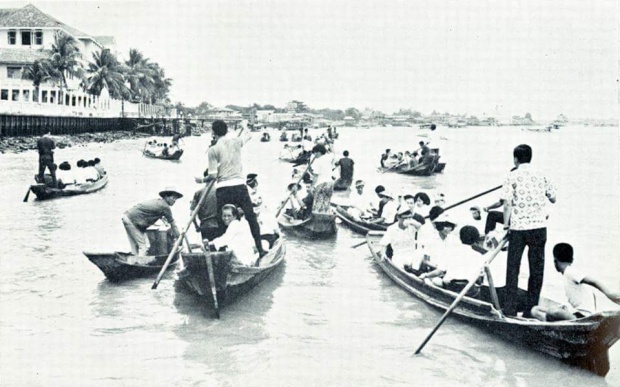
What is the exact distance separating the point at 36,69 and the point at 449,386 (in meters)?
46.6

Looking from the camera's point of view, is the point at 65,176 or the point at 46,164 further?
the point at 65,176

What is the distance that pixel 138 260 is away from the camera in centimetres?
888

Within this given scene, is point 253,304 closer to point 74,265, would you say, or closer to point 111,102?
point 74,265

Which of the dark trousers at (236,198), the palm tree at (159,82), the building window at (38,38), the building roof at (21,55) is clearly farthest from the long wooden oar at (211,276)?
the palm tree at (159,82)

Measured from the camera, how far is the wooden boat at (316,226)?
12367 millimetres

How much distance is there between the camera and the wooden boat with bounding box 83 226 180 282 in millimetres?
8648

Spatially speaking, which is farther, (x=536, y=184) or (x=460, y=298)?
(x=460, y=298)

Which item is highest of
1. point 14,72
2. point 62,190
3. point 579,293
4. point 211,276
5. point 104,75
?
point 104,75

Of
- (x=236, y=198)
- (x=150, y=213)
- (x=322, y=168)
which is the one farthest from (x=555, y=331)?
(x=322, y=168)

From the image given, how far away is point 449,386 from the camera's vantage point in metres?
5.90

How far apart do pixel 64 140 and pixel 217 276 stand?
1356 inches

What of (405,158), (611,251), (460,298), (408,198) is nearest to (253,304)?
(460,298)

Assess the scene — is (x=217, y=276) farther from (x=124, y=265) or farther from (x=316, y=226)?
(x=316, y=226)

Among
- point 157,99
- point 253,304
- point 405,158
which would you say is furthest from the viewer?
point 157,99
